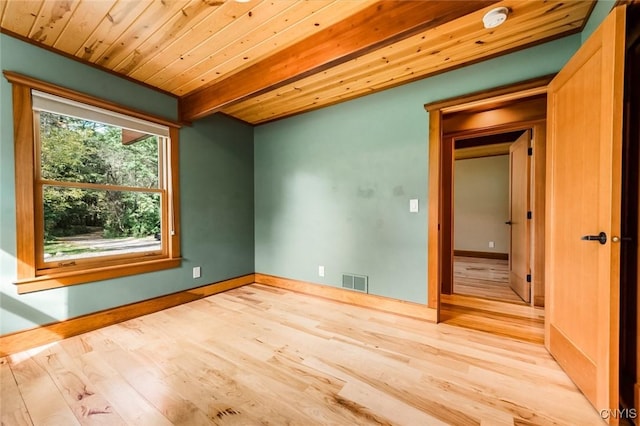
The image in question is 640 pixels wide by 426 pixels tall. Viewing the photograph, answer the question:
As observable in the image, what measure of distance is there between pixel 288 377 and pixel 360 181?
2030mm

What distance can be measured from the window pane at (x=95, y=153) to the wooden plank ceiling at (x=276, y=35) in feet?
1.91

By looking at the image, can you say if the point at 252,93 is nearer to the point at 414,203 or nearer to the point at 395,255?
the point at 414,203

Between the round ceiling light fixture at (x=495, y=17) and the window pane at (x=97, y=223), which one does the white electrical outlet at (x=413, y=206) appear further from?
the window pane at (x=97, y=223)

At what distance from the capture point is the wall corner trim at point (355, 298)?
2477mm

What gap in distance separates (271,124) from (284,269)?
2.10 meters

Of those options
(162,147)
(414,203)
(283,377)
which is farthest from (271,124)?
(283,377)

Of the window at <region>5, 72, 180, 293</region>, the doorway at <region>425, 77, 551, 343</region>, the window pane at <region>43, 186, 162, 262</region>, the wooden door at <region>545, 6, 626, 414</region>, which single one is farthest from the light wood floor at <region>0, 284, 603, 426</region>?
the window pane at <region>43, 186, 162, 262</region>

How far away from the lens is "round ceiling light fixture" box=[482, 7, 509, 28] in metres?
1.56

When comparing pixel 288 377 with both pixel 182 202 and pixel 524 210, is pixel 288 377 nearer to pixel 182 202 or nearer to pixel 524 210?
pixel 182 202

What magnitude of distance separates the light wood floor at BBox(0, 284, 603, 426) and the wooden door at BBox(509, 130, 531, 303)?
55.5 inches

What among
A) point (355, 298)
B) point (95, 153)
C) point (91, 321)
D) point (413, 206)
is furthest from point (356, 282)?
point (95, 153)

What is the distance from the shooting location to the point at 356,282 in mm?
2881

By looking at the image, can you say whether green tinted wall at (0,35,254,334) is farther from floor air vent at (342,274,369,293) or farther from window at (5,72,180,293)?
floor air vent at (342,274,369,293)

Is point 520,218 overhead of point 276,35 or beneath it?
beneath
